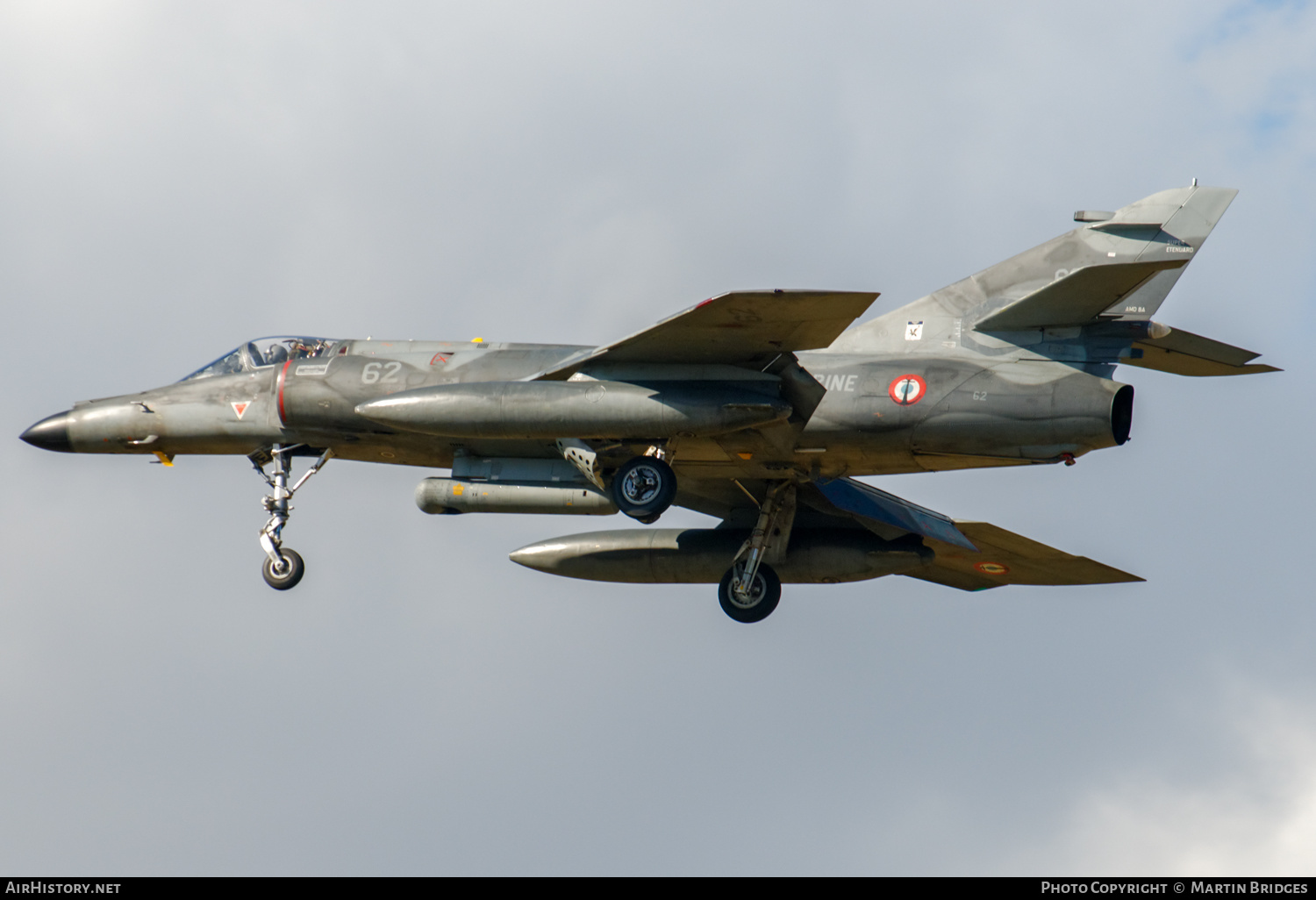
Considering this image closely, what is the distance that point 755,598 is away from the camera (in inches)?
768

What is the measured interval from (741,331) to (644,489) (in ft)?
8.00

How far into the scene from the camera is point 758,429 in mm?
17672

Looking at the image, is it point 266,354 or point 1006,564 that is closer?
point 266,354

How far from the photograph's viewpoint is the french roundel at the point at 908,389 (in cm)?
1695

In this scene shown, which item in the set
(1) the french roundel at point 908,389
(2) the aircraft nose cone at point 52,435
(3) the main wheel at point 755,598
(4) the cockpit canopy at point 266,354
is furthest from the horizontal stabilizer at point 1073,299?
(2) the aircraft nose cone at point 52,435

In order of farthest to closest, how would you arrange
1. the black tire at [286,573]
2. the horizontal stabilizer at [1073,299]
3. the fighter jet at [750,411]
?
the black tire at [286,573] → the fighter jet at [750,411] → the horizontal stabilizer at [1073,299]

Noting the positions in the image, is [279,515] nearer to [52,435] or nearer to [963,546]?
[52,435]

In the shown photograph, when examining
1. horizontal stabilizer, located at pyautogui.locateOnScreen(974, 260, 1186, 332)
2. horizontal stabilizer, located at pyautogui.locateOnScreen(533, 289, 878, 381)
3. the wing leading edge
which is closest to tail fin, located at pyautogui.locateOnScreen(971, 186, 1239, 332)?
horizontal stabilizer, located at pyautogui.locateOnScreen(974, 260, 1186, 332)

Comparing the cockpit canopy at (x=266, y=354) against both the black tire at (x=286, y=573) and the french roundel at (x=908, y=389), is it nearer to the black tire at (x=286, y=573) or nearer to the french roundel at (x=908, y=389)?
the black tire at (x=286, y=573)

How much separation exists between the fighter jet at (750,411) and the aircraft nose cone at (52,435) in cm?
4

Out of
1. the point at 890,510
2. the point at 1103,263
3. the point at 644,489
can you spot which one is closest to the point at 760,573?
the point at 890,510

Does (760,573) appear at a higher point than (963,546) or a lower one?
lower

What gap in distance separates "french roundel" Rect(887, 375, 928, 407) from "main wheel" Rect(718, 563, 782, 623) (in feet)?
11.8

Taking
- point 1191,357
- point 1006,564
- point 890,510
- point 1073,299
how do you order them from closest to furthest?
point 1073,299, point 1191,357, point 890,510, point 1006,564
